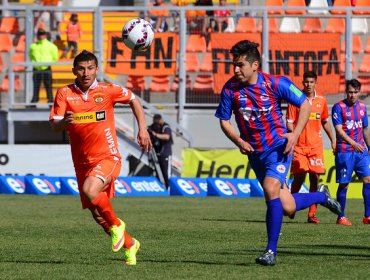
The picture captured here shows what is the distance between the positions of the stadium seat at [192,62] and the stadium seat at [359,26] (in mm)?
4041

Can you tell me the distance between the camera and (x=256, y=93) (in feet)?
34.9

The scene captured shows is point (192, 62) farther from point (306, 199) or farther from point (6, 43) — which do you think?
point (306, 199)

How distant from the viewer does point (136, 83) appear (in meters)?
27.3

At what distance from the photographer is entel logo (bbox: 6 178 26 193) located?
25812mm

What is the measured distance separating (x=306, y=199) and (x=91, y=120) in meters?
2.42

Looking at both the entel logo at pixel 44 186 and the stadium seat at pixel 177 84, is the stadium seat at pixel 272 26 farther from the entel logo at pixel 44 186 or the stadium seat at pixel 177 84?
the entel logo at pixel 44 186

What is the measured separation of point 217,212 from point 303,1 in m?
11.2

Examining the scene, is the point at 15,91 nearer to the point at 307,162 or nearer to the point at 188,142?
the point at 188,142

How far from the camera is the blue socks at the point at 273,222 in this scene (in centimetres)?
1041

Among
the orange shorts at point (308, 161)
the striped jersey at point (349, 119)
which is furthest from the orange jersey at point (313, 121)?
the striped jersey at point (349, 119)

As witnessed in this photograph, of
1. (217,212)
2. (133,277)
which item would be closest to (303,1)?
(217,212)

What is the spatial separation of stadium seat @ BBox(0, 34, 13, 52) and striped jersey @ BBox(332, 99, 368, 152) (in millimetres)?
13453

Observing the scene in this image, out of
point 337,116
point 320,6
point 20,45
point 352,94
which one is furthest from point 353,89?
point 20,45

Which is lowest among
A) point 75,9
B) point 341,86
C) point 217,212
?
point 217,212
